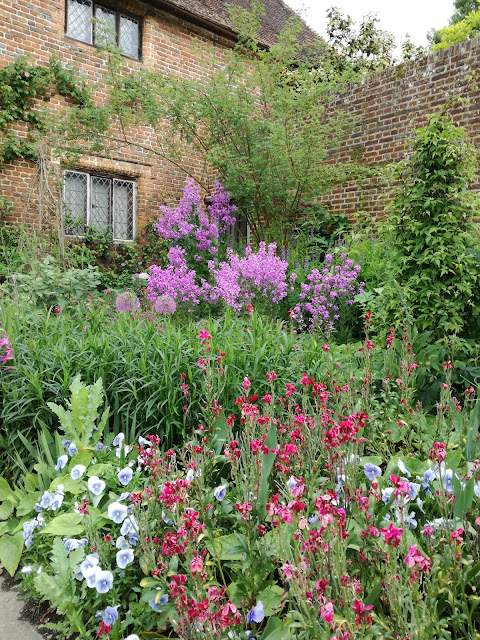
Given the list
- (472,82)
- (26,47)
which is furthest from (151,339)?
(26,47)

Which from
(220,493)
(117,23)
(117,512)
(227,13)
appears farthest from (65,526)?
(227,13)

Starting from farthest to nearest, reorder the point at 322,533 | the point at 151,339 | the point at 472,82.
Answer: the point at 472,82, the point at 151,339, the point at 322,533

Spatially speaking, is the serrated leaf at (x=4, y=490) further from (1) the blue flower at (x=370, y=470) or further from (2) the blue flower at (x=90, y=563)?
(1) the blue flower at (x=370, y=470)

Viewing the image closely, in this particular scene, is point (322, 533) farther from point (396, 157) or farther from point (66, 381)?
point (396, 157)

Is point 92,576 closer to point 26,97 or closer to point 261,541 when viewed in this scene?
point 261,541

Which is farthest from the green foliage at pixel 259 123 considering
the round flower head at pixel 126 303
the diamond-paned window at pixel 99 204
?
the round flower head at pixel 126 303

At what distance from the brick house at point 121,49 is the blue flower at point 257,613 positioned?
7.62 m

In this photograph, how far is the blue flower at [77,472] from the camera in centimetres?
223

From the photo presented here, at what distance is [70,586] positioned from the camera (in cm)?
181

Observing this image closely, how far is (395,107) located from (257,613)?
793cm

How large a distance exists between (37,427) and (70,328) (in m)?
1.07

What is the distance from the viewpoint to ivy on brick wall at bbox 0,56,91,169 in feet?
26.6

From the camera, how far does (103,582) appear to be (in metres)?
1.68

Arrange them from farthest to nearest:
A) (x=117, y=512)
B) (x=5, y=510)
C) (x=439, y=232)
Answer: (x=439, y=232) < (x=5, y=510) < (x=117, y=512)
